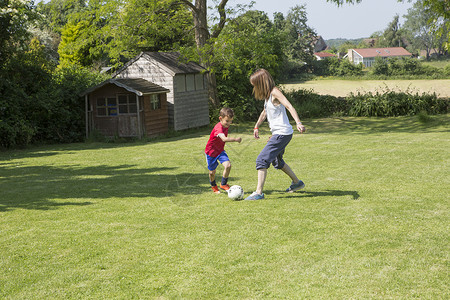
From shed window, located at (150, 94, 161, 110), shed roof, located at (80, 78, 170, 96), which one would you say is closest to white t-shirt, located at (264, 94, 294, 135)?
shed roof, located at (80, 78, 170, 96)

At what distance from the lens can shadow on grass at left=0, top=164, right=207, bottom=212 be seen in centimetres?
923

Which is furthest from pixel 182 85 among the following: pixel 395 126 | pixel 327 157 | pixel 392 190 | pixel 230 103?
pixel 392 190

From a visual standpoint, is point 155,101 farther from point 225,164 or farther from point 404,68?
point 404,68

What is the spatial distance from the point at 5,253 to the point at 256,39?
24.4m

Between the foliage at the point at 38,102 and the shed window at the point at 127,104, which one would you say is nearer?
the foliage at the point at 38,102

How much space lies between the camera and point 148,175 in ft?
39.4

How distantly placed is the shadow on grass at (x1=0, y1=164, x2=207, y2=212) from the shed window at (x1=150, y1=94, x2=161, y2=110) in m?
11.0

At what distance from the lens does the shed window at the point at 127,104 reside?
24328mm

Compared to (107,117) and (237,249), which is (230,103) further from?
(237,249)

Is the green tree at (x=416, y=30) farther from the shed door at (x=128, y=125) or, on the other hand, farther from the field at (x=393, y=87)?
the shed door at (x=128, y=125)

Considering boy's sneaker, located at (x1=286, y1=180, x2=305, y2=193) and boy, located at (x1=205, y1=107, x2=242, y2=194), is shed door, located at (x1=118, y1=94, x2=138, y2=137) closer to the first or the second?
boy, located at (x1=205, y1=107, x2=242, y2=194)

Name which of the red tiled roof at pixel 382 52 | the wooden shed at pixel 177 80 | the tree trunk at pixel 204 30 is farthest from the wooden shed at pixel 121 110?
the red tiled roof at pixel 382 52

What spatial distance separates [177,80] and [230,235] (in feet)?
69.6

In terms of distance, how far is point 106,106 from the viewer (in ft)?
80.6
